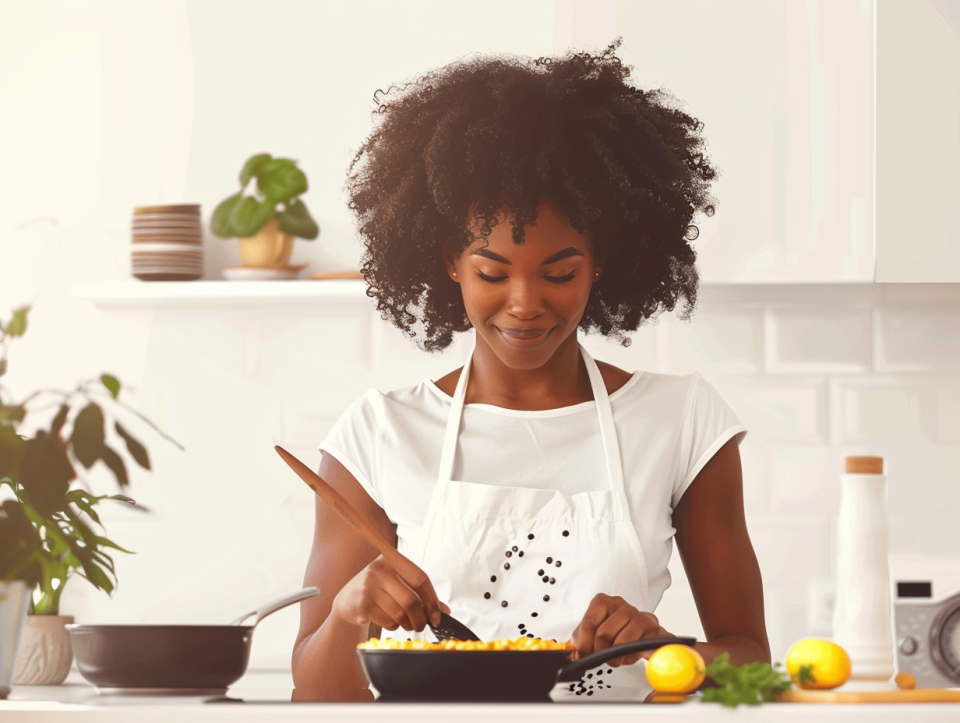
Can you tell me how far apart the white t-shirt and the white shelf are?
0.78 meters

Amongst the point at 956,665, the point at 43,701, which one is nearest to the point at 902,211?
the point at 956,665

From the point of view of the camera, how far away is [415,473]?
160 cm

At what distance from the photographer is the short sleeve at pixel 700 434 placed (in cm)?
159

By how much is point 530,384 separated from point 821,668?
2.69 ft

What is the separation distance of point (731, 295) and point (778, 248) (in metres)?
0.33

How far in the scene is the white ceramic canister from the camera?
0.94 metres

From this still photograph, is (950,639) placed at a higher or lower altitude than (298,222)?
lower

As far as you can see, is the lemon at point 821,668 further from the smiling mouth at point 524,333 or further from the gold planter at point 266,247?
the gold planter at point 266,247

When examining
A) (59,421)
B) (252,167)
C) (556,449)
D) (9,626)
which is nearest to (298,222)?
(252,167)

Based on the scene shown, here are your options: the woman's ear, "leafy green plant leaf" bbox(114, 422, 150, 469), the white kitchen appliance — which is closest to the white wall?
the white kitchen appliance

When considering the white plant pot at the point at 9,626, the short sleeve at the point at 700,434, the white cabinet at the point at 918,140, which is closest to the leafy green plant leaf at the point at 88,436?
the white plant pot at the point at 9,626

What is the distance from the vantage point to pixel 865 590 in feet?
3.10

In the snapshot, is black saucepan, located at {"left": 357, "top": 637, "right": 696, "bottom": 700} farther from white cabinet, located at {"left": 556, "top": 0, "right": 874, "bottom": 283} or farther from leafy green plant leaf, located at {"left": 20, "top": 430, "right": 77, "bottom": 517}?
white cabinet, located at {"left": 556, "top": 0, "right": 874, "bottom": 283}

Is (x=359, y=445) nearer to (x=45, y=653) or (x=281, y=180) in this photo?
(x=45, y=653)
